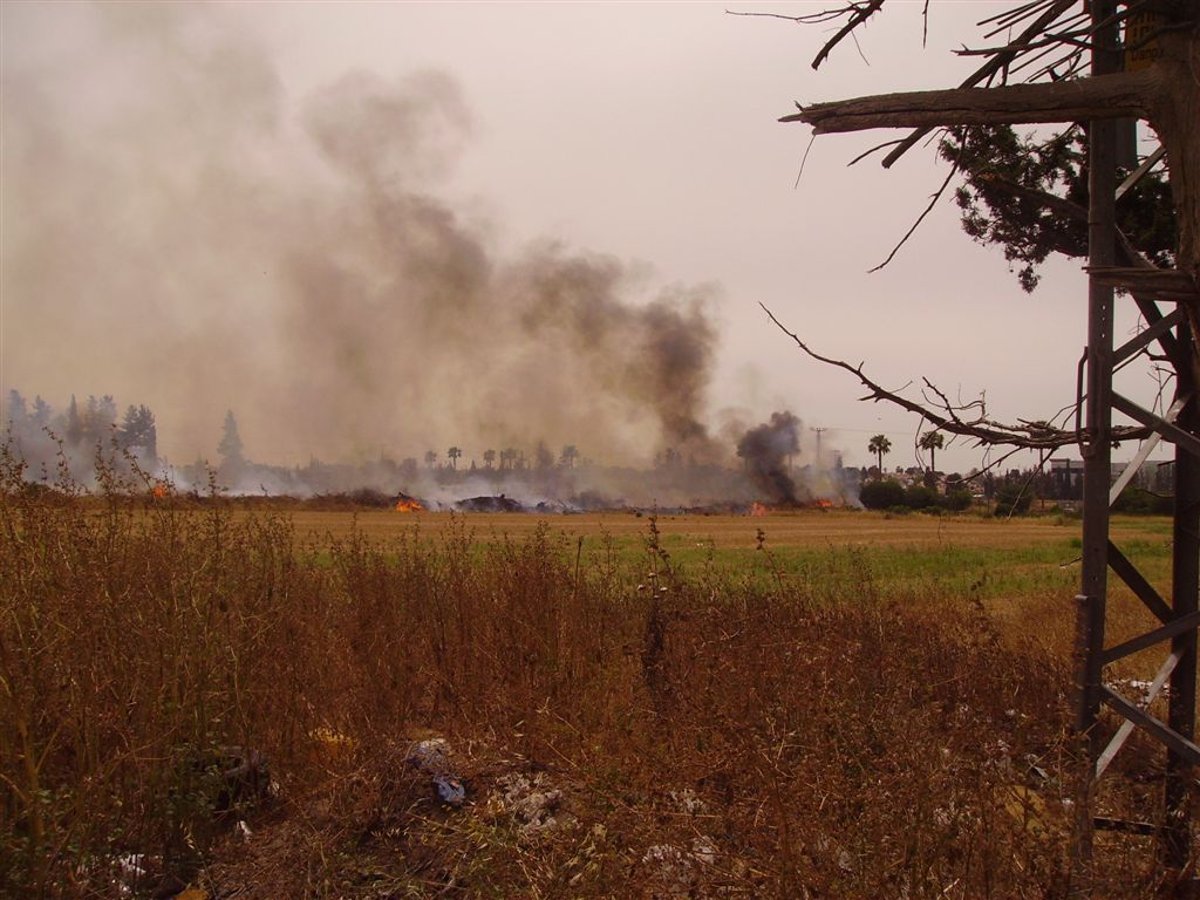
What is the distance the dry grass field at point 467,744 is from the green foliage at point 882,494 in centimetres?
8797

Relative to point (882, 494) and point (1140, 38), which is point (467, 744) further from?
point (882, 494)

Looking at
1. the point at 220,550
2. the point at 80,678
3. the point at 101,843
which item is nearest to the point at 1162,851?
the point at 101,843

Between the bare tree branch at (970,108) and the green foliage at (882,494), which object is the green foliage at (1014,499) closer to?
the bare tree branch at (970,108)

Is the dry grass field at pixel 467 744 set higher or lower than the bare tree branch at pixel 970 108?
lower

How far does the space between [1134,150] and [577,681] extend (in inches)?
201

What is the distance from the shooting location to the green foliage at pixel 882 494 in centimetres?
9306

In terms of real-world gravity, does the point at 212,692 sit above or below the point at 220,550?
below

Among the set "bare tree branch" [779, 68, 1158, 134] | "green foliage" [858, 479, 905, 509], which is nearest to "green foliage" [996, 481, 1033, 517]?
"bare tree branch" [779, 68, 1158, 134]

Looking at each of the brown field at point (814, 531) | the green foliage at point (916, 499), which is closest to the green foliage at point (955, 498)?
the brown field at point (814, 531)

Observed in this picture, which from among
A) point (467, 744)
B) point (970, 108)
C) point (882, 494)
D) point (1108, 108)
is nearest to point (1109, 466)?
point (1108, 108)

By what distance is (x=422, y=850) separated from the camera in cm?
483

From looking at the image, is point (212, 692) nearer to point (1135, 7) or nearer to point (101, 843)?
point (101, 843)

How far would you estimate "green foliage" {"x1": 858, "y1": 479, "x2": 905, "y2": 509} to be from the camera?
93.1m

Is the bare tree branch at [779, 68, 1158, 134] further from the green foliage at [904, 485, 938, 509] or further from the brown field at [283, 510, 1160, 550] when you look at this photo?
the green foliage at [904, 485, 938, 509]
